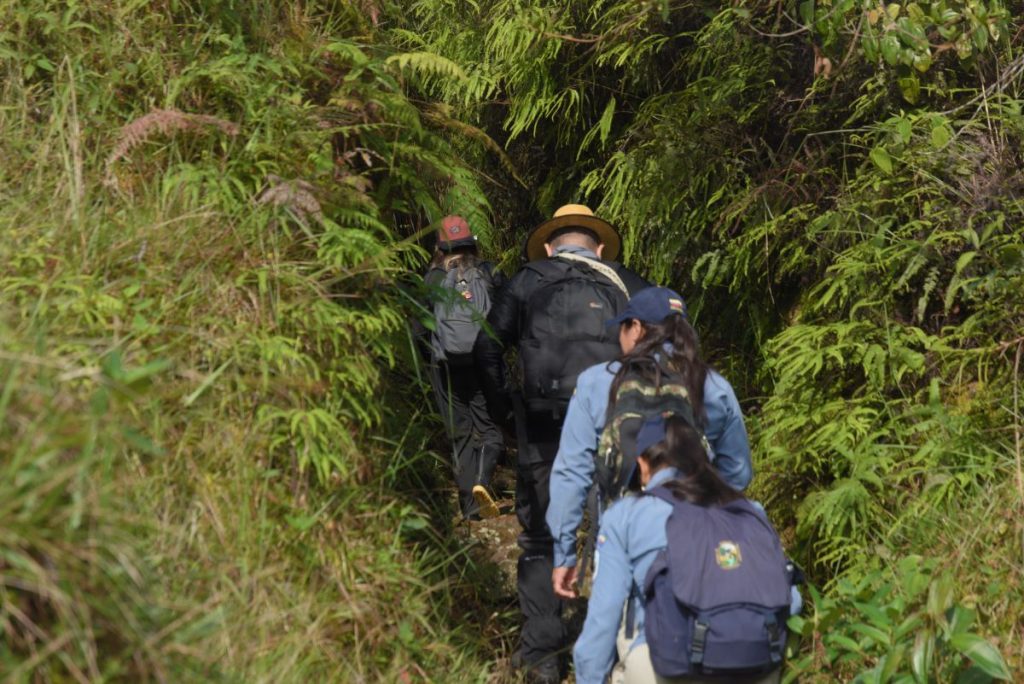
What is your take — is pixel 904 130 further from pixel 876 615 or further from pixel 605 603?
pixel 605 603

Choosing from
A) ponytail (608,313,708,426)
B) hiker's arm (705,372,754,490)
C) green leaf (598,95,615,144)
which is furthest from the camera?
green leaf (598,95,615,144)

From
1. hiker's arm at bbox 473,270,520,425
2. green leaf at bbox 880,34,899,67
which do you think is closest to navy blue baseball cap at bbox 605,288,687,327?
green leaf at bbox 880,34,899,67

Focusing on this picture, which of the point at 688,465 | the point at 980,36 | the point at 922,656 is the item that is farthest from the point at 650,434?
the point at 980,36

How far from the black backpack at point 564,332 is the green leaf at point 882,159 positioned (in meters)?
1.41

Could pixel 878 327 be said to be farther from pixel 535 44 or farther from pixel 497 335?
pixel 535 44

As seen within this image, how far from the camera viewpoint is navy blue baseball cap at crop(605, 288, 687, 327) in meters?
4.50

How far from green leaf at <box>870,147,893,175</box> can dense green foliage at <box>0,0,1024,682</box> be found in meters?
0.18

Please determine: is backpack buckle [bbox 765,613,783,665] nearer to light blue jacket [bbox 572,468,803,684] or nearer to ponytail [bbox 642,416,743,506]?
light blue jacket [bbox 572,468,803,684]

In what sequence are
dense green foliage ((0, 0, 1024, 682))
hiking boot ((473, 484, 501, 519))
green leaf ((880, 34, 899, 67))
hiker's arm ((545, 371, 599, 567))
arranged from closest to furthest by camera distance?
dense green foliage ((0, 0, 1024, 682))
hiker's arm ((545, 371, 599, 567))
green leaf ((880, 34, 899, 67))
hiking boot ((473, 484, 501, 519))

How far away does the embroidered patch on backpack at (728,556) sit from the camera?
3.56m

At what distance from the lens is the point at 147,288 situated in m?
4.62

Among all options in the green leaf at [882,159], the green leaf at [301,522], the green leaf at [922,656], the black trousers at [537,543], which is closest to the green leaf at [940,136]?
the green leaf at [882,159]

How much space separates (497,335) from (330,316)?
4.32ft

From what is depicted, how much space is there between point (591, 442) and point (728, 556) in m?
1.08
